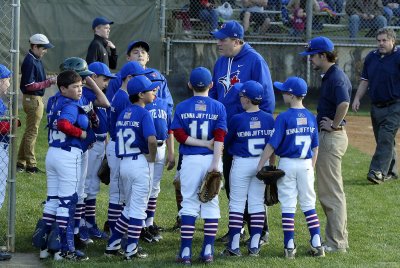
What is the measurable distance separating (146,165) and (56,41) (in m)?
11.5

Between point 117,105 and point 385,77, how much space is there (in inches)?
209

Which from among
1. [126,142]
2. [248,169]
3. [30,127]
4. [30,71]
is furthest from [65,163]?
[30,127]

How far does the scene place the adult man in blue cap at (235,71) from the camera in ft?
28.6

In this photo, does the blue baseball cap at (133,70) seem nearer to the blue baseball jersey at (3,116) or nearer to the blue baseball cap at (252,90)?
the blue baseball cap at (252,90)

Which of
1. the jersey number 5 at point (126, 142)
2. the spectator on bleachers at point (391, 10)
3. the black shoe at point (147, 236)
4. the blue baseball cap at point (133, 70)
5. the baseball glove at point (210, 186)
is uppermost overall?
the spectator on bleachers at point (391, 10)

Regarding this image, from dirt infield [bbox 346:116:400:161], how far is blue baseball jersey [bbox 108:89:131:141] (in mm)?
7367

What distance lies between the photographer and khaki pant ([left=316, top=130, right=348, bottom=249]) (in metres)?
8.51

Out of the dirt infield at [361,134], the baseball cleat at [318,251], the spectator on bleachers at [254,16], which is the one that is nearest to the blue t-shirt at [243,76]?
the baseball cleat at [318,251]

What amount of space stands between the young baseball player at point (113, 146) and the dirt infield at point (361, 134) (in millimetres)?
7376

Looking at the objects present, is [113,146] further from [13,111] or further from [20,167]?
[20,167]

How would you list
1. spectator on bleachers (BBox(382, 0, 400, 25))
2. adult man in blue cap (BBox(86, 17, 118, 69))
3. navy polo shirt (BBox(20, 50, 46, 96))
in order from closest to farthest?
adult man in blue cap (BBox(86, 17, 118, 69)) → navy polo shirt (BBox(20, 50, 46, 96)) → spectator on bleachers (BBox(382, 0, 400, 25))

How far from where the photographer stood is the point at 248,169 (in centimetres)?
829

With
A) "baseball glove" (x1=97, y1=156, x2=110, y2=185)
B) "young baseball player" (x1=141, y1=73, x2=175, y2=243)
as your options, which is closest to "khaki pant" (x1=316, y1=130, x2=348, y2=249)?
"young baseball player" (x1=141, y1=73, x2=175, y2=243)

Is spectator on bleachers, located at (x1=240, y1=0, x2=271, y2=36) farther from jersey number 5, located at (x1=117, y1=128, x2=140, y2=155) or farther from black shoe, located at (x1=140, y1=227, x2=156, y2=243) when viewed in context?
jersey number 5, located at (x1=117, y1=128, x2=140, y2=155)
